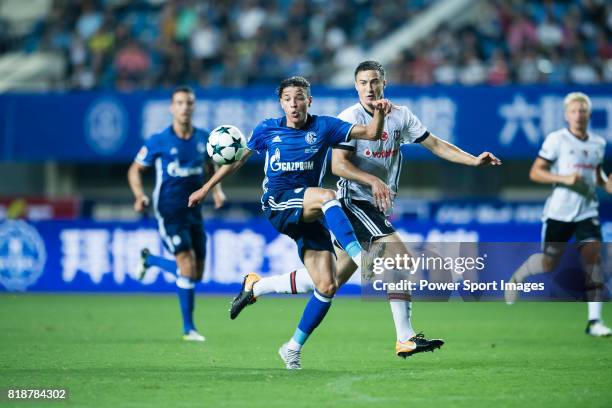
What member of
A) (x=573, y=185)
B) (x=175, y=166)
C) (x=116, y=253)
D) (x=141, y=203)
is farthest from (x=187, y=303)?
(x=116, y=253)

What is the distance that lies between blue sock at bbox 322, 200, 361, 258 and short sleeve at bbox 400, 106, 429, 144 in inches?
51.3

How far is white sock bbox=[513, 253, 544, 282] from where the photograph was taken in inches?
442

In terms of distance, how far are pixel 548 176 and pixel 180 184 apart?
380cm

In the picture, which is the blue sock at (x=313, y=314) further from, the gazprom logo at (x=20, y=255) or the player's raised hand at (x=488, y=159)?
the gazprom logo at (x=20, y=255)

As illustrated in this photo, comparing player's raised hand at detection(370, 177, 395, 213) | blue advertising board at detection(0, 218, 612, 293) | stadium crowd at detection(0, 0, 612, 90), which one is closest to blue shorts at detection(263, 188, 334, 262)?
player's raised hand at detection(370, 177, 395, 213)

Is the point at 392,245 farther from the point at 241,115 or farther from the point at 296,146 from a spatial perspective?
the point at 241,115

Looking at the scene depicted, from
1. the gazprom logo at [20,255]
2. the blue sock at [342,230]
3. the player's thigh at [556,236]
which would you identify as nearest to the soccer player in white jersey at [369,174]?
the blue sock at [342,230]

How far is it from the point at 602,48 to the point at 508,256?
797 cm

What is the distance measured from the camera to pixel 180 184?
39.0 feet

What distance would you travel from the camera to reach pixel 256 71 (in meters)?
21.7

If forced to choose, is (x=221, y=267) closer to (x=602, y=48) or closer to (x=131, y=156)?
(x=131, y=156)

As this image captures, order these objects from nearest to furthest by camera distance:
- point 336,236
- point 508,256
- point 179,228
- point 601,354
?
point 336,236, point 601,354, point 179,228, point 508,256

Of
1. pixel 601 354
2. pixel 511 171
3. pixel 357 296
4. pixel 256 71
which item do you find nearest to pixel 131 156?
pixel 256 71

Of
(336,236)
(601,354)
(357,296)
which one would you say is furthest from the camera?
(357,296)
